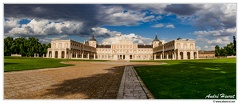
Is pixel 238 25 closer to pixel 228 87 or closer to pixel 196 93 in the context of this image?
pixel 228 87

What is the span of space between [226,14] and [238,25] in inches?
33.3

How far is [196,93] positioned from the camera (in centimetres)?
639

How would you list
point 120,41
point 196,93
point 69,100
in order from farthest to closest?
1. point 120,41
2. point 196,93
3. point 69,100

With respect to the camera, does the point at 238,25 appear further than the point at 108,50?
No

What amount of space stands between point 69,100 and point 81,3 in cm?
436

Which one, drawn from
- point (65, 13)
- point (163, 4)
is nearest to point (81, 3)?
point (65, 13)

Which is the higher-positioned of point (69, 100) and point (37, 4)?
point (37, 4)

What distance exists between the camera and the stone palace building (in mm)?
61031

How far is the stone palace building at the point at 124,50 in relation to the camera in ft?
200

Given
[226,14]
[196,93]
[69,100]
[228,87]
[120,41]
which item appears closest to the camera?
[69,100]

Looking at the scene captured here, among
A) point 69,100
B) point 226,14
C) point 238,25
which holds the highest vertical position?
point 226,14

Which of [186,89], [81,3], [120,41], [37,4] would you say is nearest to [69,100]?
[186,89]

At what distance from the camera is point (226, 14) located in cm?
891

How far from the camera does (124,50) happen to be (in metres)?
90.2
